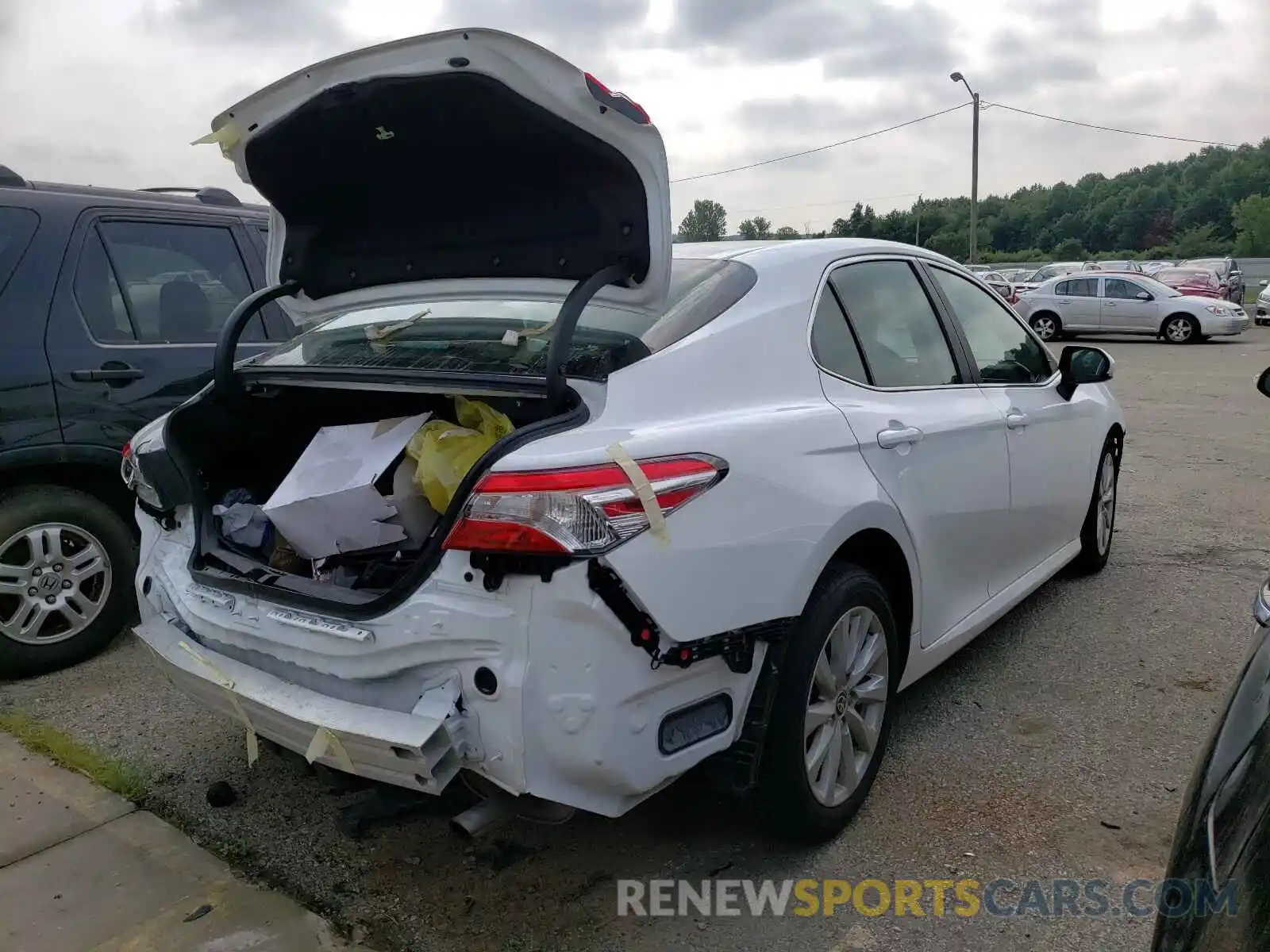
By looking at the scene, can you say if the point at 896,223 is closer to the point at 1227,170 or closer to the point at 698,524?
the point at 1227,170

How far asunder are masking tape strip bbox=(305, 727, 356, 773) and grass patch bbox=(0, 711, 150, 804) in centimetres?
128

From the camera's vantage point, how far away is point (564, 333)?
2.32 metres

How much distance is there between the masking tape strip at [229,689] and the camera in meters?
2.47

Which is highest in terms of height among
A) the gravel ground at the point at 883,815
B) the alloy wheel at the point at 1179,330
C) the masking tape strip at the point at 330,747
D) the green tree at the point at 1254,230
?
the green tree at the point at 1254,230

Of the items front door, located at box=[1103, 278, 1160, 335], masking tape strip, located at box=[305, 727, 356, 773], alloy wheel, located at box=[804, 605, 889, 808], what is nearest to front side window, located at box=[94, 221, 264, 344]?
masking tape strip, located at box=[305, 727, 356, 773]

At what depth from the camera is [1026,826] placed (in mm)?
2875

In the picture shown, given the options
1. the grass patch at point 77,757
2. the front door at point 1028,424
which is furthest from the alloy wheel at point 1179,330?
the grass patch at point 77,757

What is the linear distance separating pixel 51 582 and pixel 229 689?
2.11m

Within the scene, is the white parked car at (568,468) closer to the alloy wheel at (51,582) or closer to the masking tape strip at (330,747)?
the masking tape strip at (330,747)

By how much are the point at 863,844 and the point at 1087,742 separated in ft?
3.44

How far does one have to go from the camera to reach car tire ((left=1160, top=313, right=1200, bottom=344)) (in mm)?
20688

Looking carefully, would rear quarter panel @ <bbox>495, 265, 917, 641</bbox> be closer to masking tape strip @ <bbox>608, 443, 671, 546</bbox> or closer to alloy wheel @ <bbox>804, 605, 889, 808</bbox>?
masking tape strip @ <bbox>608, 443, 671, 546</bbox>

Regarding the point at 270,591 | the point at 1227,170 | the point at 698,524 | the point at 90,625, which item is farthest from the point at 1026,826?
the point at 1227,170

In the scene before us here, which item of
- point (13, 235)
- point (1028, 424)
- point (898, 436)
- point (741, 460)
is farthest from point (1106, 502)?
point (13, 235)
